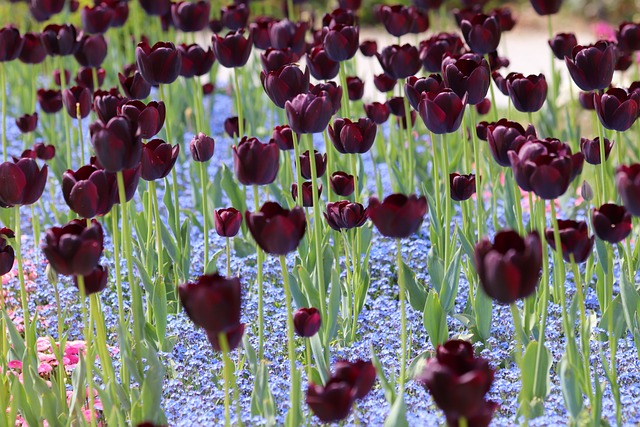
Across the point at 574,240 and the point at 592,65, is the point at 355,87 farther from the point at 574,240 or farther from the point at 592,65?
the point at 574,240

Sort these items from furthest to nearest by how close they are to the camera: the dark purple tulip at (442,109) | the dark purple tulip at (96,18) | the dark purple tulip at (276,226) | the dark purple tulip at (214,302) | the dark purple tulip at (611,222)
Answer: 1. the dark purple tulip at (96,18)
2. the dark purple tulip at (442,109)
3. the dark purple tulip at (611,222)
4. the dark purple tulip at (276,226)
5. the dark purple tulip at (214,302)

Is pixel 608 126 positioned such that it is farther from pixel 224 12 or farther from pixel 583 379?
pixel 224 12

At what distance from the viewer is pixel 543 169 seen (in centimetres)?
193

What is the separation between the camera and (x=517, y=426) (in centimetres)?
212

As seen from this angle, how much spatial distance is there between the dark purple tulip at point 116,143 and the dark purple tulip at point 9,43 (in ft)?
6.28

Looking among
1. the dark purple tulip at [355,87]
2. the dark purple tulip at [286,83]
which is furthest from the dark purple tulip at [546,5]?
the dark purple tulip at [286,83]

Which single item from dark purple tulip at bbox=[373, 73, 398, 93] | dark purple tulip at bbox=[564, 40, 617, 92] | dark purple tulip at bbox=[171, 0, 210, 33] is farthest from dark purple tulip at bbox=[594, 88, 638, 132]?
dark purple tulip at bbox=[171, 0, 210, 33]

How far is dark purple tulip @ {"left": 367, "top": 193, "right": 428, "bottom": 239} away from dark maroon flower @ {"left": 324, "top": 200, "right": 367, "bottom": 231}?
65 centimetres

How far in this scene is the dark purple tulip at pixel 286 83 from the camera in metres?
2.71

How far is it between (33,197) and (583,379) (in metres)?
1.46

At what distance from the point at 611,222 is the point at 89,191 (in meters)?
1.22

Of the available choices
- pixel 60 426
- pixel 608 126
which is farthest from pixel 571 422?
pixel 60 426

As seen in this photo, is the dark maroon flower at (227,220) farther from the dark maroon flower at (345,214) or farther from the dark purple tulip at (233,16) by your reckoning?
the dark purple tulip at (233,16)

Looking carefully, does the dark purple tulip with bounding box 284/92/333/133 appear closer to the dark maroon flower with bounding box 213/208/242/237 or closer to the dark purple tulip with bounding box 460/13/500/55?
the dark maroon flower with bounding box 213/208/242/237
